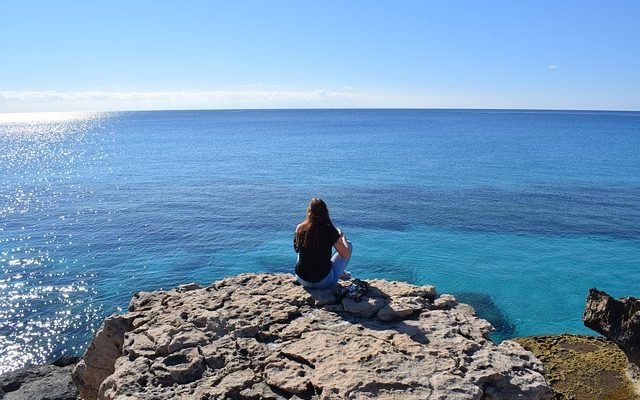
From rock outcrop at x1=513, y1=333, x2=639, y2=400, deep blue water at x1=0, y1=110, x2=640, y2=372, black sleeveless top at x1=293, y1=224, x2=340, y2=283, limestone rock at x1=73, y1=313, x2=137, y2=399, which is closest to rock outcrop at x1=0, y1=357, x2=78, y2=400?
deep blue water at x1=0, y1=110, x2=640, y2=372

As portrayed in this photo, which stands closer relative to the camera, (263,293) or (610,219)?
(263,293)

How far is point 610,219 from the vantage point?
37.9 meters

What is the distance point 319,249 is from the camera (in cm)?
1192

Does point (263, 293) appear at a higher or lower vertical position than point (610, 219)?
higher

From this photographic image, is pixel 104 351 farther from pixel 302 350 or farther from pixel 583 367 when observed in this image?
pixel 583 367

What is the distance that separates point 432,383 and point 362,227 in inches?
1080

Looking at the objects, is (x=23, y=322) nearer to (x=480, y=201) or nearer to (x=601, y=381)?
(x=601, y=381)

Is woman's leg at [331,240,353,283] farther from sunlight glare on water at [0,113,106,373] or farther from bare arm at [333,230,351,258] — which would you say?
sunlight glare on water at [0,113,106,373]

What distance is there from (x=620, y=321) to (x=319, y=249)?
9.52m

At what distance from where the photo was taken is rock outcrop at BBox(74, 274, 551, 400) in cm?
874

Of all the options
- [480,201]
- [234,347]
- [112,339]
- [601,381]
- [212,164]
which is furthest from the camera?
[212,164]

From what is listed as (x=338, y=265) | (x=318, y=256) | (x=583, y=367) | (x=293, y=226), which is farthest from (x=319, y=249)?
(x=293, y=226)

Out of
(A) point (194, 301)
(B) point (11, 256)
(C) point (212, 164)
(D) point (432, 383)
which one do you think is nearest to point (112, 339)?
(A) point (194, 301)

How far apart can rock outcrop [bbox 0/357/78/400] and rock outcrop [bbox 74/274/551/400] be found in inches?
182
